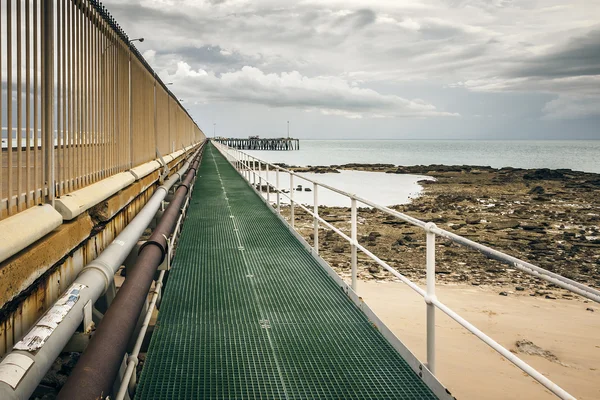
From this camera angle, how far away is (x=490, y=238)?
52.1 ft

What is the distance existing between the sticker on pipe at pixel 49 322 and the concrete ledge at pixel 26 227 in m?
0.43

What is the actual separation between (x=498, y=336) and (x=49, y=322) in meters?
7.25

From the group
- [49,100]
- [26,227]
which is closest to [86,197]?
[49,100]

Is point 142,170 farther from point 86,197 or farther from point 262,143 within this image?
point 262,143

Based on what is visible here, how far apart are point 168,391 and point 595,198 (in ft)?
104

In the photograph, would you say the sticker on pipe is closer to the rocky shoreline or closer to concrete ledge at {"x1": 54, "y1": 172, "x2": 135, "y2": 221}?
concrete ledge at {"x1": 54, "y1": 172, "x2": 135, "y2": 221}

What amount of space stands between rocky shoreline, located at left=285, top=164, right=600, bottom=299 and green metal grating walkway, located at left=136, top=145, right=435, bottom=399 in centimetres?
538

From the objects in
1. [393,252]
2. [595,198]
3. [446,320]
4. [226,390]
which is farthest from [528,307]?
[595,198]

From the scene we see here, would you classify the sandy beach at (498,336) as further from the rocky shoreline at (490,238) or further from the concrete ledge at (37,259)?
the concrete ledge at (37,259)

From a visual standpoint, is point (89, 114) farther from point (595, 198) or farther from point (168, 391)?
point (595, 198)

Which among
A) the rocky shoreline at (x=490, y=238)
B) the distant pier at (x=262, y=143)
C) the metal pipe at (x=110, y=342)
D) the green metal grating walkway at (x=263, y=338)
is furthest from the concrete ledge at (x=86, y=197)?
the distant pier at (x=262, y=143)

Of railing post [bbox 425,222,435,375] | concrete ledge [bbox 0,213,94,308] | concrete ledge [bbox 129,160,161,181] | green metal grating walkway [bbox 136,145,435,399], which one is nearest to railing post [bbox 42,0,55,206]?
concrete ledge [bbox 0,213,94,308]

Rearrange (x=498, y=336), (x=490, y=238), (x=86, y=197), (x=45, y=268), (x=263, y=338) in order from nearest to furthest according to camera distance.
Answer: (x=45, y=268), (x=86, y=197), (x=263, y=338), (x=498, y=336), (x=490, y=238)

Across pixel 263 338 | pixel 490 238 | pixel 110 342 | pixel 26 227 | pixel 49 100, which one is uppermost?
pixel 49 100
